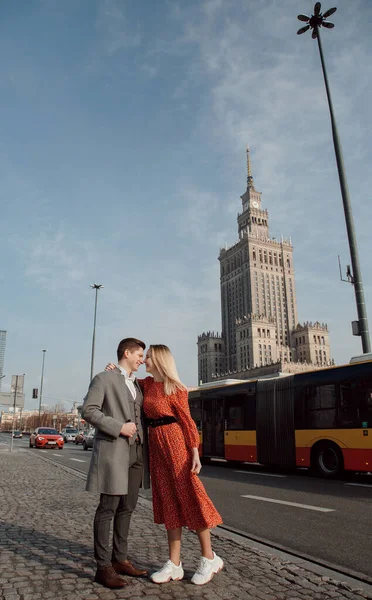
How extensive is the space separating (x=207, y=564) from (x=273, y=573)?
71cm

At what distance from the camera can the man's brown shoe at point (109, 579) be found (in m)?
3.62

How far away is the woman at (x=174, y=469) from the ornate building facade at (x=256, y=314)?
11894 cm

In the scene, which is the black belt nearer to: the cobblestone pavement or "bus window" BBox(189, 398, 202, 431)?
the cobblestone pavement

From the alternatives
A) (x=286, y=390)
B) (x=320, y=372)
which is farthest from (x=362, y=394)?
(x=286, y=390)

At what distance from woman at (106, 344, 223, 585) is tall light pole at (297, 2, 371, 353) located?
11.3 meters

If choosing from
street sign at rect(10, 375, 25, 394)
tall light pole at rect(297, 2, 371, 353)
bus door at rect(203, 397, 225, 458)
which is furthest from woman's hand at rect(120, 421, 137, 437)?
street sign at rect(10, 375, 25, 394)

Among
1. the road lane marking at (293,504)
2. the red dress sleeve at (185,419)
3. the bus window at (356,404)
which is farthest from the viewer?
the bus window at (356,404)

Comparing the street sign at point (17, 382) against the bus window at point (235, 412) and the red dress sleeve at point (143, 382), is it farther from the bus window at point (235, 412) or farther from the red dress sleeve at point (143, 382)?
the red dress sleeve at point (143, 382)

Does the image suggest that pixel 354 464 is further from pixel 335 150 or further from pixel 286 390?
pixel 335 150

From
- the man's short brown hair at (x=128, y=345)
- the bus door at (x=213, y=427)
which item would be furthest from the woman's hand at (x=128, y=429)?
the bus door at (x=213, y=427)

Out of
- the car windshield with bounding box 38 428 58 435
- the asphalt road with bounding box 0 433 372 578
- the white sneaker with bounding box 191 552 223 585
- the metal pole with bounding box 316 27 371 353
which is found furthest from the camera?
the car windshield with bounding box 38 428 58 435

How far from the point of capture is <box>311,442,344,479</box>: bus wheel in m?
12.2

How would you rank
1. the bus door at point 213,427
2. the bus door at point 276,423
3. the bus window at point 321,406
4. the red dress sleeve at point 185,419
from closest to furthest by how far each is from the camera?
the red dress sleeve at point 185,419 < the bus window at point 321,406 < the bus door at point 276,423 < the bus door at point 213,427

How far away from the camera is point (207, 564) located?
383 cm
